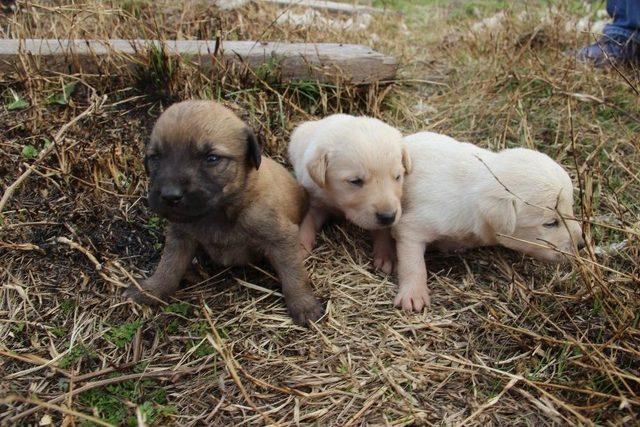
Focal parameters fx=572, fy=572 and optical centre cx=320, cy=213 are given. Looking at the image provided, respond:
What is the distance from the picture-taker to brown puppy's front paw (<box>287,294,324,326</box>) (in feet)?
12.8

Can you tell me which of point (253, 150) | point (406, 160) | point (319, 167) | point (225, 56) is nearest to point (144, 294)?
point (253, 150)

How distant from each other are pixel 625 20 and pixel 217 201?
6062 millimetres

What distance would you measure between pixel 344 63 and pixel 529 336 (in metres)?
3.38

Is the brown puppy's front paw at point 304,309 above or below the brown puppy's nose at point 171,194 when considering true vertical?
below

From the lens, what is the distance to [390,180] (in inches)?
169

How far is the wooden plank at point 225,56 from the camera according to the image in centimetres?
534

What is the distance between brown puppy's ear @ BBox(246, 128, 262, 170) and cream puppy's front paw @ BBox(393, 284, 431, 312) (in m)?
1.39


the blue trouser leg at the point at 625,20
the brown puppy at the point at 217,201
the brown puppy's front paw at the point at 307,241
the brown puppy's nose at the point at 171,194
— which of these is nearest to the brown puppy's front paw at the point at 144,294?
the brown puppy at the point at 217,201

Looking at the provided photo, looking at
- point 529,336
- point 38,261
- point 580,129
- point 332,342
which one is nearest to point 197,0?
point 38,261

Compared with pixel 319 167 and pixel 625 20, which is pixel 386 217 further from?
pixel 625 20

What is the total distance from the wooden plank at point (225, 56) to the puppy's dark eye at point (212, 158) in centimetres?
211

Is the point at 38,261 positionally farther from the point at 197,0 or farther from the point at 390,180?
the point at 197,0

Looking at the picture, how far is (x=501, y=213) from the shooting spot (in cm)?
394

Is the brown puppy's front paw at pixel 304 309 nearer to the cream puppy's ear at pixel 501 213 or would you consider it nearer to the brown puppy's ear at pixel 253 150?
the brown puppy's ear at pixel 253 150
